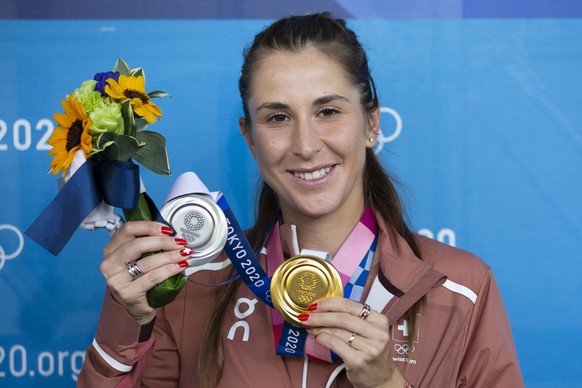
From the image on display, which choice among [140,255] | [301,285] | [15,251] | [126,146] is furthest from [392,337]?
[15,251]

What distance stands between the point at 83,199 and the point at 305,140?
51 centimetres

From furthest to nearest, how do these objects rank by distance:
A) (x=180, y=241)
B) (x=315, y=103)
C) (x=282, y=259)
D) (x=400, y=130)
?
(x=400, y=130) → (x=282, y=259) → (x=315, y=103) → (x=180, y=241)

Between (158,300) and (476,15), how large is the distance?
4.58 feet

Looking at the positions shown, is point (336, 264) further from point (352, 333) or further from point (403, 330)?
point (352, 333)

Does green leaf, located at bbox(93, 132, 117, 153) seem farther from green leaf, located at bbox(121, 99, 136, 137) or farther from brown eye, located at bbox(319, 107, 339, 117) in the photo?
brown eye, located at bbox(319, 107, 339, 117)

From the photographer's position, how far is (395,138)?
240 centimetres

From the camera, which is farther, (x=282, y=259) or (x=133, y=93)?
(x=282, y=259)

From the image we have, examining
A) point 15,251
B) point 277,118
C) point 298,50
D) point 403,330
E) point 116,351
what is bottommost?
point 116,351

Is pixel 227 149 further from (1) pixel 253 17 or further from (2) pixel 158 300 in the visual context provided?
(2) pixel 158 300

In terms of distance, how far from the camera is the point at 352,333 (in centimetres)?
150

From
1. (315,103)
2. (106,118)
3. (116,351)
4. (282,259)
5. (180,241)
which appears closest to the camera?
(106,118)

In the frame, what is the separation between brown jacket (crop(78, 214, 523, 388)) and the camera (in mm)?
1666

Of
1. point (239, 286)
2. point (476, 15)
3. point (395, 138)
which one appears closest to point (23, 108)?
point (239, 286)

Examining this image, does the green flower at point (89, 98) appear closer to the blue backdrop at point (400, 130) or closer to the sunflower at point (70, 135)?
the sunflower at point (70, 135)
